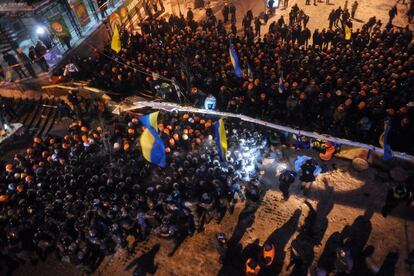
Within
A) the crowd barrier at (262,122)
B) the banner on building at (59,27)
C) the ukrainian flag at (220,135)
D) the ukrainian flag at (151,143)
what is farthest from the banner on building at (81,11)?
the ukrainian flag at (220,135)

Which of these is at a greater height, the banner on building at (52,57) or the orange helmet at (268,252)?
the banner on building at (52,57)

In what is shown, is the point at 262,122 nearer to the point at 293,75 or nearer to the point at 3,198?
the point at 293,75

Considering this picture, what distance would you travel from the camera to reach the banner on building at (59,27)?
20.6m

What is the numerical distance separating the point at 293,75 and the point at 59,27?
15.6 metres

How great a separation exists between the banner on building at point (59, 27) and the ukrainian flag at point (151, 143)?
1319 centimetres

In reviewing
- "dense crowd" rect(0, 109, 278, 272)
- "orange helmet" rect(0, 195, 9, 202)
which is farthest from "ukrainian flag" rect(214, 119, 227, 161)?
"orange helmet" rect(0, 195, 9, 202)

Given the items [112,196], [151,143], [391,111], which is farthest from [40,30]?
[391,111]

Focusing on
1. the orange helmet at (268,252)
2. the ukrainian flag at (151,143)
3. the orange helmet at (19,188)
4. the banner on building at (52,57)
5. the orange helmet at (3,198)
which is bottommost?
the orange helmet at (268,252)

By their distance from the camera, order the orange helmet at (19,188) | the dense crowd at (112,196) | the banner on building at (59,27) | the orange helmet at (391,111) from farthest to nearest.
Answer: the banner on building at (59,27) → the orange helmet at (19,188) → the orange helmet at (391,111) → the dense crowd at (112,196)

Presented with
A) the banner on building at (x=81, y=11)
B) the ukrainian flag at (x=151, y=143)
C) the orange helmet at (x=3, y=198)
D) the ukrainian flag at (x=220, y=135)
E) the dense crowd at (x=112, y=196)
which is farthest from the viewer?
the banner on building at (x=81, y=11)

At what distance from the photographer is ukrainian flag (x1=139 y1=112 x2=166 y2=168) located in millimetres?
10555

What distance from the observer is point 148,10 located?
26375mm

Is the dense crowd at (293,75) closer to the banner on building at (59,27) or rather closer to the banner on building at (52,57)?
the banner on building at (52,57)

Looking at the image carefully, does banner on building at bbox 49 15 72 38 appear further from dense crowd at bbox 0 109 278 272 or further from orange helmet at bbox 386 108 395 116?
orange helmet at bbox 386 108 395 116
